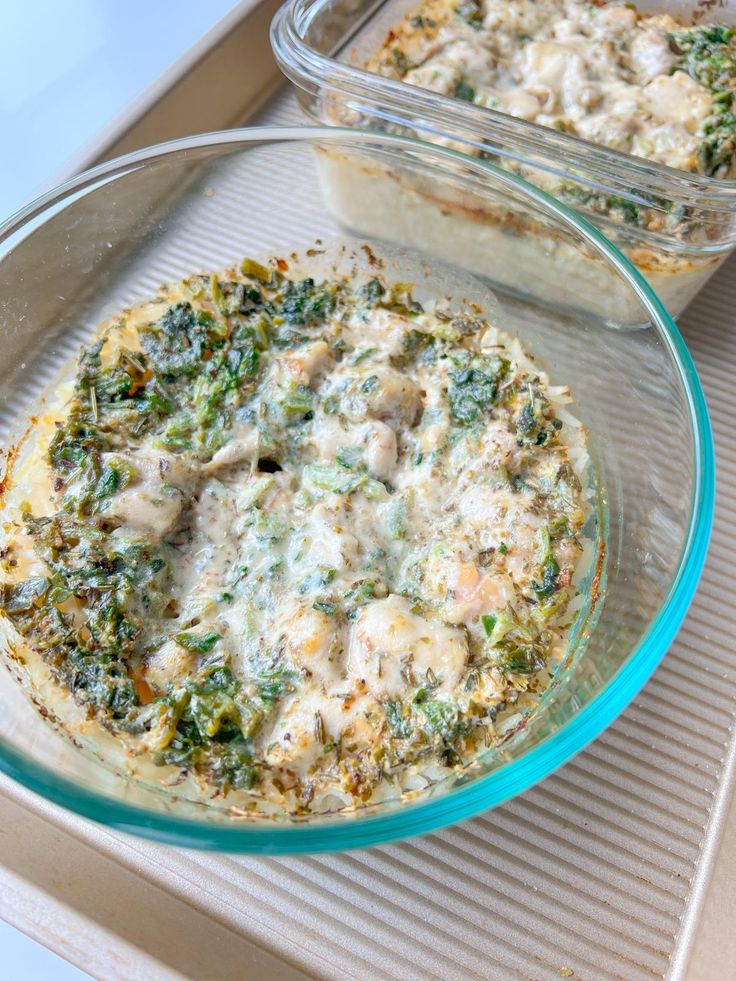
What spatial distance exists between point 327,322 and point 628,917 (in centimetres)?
116

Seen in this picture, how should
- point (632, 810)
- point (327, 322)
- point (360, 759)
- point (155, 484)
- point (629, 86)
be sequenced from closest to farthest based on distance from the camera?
point (360, 759) < point (632, 810) < point (155, 484) < point (327, 322) < point (629, 86)

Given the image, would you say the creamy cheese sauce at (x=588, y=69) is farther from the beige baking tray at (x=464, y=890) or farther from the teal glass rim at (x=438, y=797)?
the beige baking tray at (x=464, y=890)

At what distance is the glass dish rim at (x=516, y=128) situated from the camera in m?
1.79

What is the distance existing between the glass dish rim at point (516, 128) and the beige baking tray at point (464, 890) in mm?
1023

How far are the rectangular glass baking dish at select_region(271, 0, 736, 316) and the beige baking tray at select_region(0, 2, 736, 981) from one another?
3.15 feet

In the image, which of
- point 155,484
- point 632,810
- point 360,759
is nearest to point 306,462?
point 155,484

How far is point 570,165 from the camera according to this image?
185 centimetres

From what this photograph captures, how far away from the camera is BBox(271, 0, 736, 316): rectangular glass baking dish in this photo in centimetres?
182

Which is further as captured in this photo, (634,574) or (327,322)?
(327,322)

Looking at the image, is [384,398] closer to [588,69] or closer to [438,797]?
[438,797]

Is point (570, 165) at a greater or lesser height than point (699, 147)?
lesser

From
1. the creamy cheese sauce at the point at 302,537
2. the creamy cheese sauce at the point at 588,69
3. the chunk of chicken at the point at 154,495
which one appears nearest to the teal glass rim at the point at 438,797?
the creamy cheese sauce at the point at 302,537

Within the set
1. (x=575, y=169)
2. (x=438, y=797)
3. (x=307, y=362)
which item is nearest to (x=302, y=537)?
(x=307, y=362)

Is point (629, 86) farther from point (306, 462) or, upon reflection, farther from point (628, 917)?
point (628, 917)
